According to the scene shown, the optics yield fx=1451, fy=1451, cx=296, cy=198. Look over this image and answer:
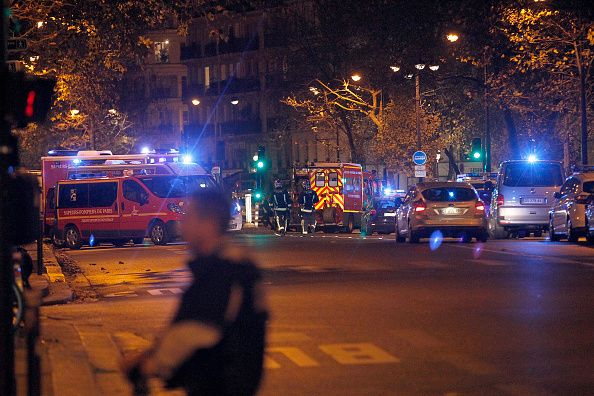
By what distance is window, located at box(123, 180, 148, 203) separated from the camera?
43.5 m

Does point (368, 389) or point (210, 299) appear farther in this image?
point (368, 389)

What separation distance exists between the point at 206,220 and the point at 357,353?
263 inches

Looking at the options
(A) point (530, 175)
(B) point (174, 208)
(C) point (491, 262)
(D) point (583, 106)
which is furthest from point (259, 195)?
(C) point (491, 262)

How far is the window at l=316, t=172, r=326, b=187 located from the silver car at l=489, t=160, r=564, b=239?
53.8ft

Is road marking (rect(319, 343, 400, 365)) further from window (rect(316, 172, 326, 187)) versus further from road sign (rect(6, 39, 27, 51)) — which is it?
window (rect(316, 172, 326, 187))

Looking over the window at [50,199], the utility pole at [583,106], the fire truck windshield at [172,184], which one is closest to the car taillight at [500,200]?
the utility pole at [583,106]

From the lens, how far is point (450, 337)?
46.8 feet

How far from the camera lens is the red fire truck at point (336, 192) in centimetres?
5409

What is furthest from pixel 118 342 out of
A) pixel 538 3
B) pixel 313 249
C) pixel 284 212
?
pixel 284 212

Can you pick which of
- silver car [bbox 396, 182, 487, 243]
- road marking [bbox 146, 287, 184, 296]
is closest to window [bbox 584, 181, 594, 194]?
silver car [bbox 396, 182, 487, 243]

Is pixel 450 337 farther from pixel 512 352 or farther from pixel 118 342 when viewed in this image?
pixel 118 342

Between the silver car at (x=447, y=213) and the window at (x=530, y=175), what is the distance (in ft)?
9.40

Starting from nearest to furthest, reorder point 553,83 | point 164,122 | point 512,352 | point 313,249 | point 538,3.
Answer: point 512,352, point 313,249, point 538,3, point 553,83, point 164,122

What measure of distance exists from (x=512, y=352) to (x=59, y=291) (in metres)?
10.3
